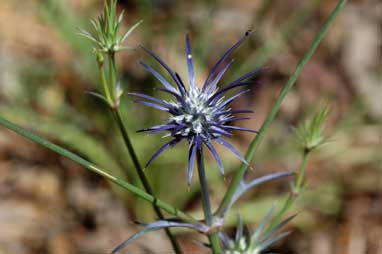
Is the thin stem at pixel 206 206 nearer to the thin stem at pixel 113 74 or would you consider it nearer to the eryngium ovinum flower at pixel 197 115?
the eryngium ovinum flower at pixel 197 115

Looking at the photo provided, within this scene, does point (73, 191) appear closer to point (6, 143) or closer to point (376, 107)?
point (6, 143)

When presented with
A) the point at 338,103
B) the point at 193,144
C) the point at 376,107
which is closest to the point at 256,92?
the point at 338,103

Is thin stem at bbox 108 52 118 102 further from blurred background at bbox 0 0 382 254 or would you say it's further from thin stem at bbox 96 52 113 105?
blurred background at bbox 0 0 382 254

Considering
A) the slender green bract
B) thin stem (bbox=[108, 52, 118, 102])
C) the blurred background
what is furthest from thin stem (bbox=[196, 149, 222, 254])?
the blurred background

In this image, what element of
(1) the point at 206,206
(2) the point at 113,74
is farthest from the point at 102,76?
(1) the point at 206,206

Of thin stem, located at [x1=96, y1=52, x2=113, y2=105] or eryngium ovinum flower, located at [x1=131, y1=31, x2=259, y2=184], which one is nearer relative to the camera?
eryngium ovinum flower, located at [x1=131, y1=31, x2=259, y2=184]

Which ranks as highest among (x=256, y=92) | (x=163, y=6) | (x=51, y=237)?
(x=163, y=6)

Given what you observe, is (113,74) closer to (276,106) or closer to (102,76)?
(102,76)

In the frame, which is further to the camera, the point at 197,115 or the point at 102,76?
the point at 102,76

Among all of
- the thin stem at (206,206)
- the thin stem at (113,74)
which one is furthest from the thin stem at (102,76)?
the thin stem at (206,206)
